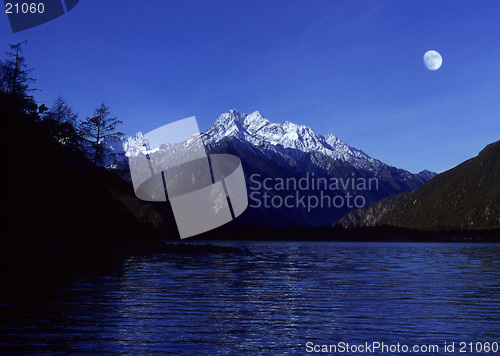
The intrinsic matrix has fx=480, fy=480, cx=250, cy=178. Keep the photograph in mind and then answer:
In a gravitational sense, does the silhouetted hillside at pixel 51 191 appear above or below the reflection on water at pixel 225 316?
above

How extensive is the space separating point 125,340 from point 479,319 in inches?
661

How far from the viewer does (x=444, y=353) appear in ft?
54.4

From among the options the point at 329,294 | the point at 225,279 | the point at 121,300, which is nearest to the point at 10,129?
the point at 225,279

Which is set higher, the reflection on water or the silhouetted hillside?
the silhouetted hillside

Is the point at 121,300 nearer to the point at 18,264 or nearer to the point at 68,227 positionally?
the point at 18,264

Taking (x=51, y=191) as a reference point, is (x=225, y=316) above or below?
below

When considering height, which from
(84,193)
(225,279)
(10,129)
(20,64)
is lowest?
(225,279)

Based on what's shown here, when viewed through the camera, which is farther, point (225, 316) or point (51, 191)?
point (51, 191)

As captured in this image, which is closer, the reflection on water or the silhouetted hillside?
the reflection on water

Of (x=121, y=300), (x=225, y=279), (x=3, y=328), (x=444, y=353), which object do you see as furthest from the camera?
(x=225, y=279)

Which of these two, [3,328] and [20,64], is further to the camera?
[20,64]

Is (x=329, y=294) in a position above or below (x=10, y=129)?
below

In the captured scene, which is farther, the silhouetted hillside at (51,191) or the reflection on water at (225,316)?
the silhouetted hillside at (51,191)

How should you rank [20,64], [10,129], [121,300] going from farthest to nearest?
[20,64], [10,129], [121,300]
